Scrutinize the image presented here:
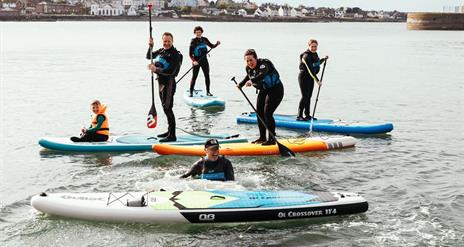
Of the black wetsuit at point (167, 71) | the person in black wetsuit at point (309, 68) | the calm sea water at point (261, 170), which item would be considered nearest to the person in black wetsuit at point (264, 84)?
the calm sea water at point (261, 170)

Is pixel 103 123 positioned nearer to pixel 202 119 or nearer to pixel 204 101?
pixel 202 119

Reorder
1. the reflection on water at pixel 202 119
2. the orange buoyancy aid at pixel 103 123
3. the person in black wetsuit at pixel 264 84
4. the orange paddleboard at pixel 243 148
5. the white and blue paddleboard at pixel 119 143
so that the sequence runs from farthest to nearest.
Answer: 1. the reflection on water at pixel 202 119
2. the white and blue paddleboard at pixel 119 143
3. the orange buoyancy aid at pixel 103 123
4. the orange paddleboard at pixel 243 148
5. the person in black wetsuit at pixel 264 84

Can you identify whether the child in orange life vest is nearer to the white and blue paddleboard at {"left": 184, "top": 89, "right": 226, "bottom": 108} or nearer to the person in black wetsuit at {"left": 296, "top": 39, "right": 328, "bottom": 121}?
the person in black wetsuit at {"left": 296, "top": 39, "right": 328, "bottom": 121}

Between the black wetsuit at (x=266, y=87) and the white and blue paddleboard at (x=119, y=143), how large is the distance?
809mm

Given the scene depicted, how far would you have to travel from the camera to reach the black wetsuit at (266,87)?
453 inches

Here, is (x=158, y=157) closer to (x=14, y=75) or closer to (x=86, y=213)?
(x=86, y=213)

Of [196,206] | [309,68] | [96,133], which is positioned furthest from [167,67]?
[196,206]

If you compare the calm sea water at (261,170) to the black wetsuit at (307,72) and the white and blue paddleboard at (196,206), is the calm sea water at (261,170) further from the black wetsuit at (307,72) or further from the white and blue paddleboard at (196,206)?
the black wetsuit at (307,72)

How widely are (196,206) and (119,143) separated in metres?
4.65

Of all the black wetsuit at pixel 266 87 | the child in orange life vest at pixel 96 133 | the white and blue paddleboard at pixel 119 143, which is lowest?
the white and blue paddleboard at pixel 119 143

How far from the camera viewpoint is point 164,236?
7898mm

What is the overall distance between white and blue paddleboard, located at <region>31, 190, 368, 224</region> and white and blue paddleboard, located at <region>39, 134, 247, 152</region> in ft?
12.3

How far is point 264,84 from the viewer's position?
1175 centimetres

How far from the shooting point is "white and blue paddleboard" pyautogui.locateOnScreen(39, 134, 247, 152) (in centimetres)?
1219
